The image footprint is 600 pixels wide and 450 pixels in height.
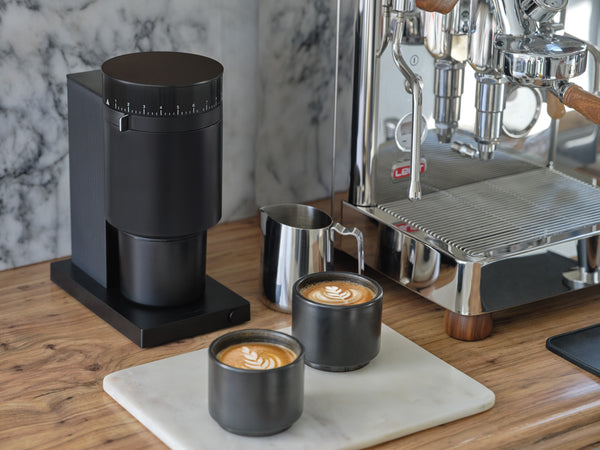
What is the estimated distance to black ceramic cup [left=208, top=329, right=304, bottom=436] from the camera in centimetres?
67

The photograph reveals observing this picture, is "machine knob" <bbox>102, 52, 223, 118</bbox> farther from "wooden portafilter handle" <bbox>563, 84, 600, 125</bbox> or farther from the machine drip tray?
"wooden portafilter handle" <bbox>563, 84, 600, 125</bbox>

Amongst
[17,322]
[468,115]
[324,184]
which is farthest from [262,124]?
[17,322]

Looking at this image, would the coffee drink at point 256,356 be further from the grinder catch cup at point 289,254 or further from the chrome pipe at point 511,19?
the chrome pipe at point 511,19

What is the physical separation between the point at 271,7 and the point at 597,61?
397 mm

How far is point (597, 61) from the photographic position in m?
0.90

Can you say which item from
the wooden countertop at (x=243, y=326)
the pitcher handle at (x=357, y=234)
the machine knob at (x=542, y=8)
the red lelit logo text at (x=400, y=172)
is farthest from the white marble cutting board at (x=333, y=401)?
the machine knob at (x=542, y=8)

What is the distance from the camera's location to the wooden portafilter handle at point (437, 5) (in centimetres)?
82

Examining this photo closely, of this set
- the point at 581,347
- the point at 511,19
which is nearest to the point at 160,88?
the point at 511,19

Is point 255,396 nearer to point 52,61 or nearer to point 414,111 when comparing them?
point 414,111

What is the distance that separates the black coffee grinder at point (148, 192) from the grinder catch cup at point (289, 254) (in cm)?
4

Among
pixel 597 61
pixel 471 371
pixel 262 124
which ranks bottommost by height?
pixel 471 371

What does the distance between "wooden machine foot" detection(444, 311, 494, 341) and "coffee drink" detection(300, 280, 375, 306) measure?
0.11m

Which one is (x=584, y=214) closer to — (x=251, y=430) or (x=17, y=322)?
(x=251, y=430)

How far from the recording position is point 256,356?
0.71 meters
